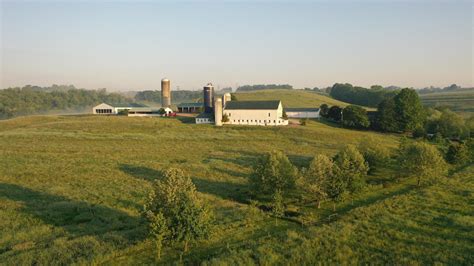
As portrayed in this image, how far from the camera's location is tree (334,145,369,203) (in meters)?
31.3

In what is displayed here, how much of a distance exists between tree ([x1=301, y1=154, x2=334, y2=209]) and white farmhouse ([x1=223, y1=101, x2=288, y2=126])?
4649 centimetres

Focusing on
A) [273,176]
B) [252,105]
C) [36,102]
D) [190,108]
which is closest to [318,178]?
[273,176]

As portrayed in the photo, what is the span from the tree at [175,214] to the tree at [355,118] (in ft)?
203


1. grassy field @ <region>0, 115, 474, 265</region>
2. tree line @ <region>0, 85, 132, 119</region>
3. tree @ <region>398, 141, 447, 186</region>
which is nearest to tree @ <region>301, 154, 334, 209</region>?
grassy field @ <region>0, 115, 474, 265</region>

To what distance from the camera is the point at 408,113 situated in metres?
73.4

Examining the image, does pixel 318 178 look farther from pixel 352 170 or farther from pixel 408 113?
pixel 408 113

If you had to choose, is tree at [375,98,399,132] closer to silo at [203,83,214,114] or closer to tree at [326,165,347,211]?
silo at [203,83,214,114]

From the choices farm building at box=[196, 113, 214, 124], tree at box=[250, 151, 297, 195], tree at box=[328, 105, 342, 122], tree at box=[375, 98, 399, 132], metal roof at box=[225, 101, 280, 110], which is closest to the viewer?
tree at box=[250, 151, 297, 195]

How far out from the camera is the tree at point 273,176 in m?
30.5

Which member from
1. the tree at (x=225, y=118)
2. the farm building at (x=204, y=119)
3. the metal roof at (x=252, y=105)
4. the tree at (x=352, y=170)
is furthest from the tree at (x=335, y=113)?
the tree at (x=352, y=170)

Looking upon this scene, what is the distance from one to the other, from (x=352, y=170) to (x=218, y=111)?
48.0 metres

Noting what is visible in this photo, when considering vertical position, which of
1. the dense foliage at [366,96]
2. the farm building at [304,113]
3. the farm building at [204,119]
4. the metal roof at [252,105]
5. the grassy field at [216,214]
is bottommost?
the grassy field at [216,214]

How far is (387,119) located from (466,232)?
5474 centimetres

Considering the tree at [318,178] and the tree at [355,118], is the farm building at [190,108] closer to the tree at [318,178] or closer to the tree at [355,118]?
the tree at [355,118]
